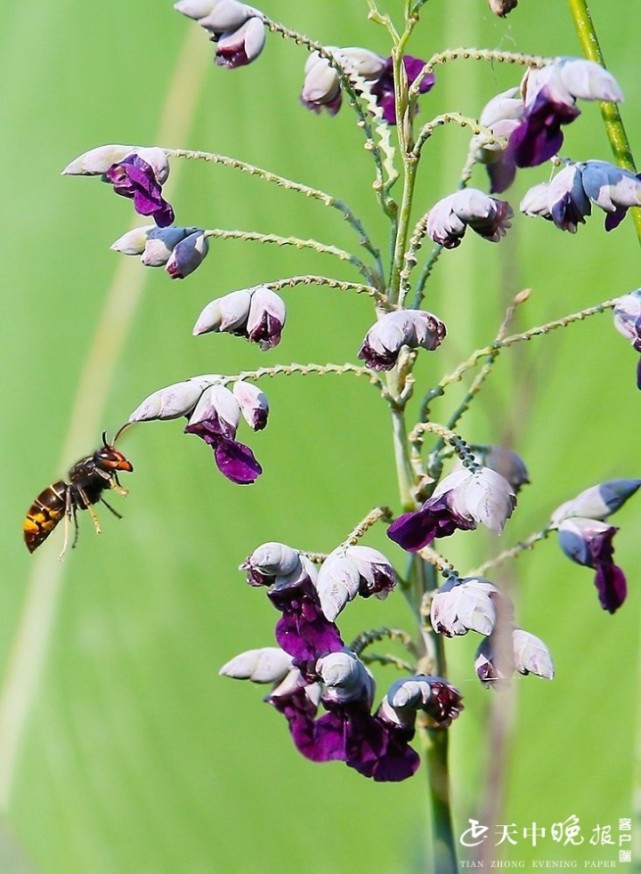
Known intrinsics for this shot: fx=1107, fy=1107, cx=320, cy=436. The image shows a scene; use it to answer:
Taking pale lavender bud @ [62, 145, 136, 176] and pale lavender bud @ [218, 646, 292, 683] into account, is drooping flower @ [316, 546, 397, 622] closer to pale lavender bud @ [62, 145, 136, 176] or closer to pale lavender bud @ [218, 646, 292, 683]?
pale lavender bud @ [218, 646, 292, 683]

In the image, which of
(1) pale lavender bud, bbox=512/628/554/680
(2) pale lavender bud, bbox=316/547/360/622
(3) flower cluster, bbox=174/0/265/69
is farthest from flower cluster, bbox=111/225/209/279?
(1) pale lavender bud, bbox=512/628/554/680

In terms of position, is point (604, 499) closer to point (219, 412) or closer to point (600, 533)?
point (600, 533)

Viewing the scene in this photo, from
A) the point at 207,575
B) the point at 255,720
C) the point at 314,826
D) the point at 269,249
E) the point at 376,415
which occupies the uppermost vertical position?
the point at 269,249

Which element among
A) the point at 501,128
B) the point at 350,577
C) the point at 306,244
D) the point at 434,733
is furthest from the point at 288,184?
the point at 434,733

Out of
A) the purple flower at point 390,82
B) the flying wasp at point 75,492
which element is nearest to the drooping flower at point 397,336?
the purple flower at point 390,82

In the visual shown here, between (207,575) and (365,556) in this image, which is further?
(207,575)

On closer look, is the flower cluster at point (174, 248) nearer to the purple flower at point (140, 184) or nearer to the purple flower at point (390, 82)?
the purple flower at point (140, 184)

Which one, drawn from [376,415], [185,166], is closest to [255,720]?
[376,415]

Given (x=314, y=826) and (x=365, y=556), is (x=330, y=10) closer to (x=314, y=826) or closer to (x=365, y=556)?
(x=365, y=556)
